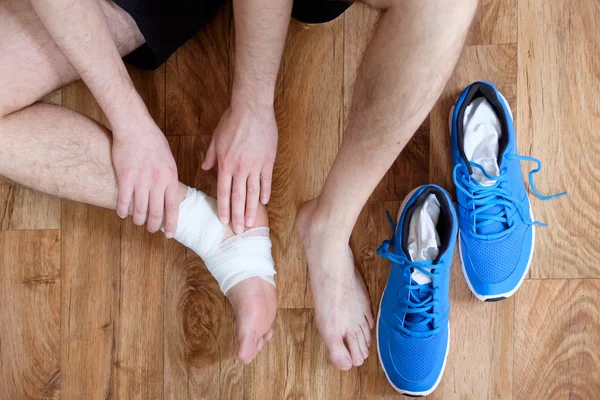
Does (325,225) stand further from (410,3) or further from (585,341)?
(585,341)

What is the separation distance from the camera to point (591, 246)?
3.24ft

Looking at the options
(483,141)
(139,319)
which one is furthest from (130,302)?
(483,141)

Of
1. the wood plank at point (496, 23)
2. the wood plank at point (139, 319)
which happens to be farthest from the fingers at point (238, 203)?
the wood plank at point (496, 23)

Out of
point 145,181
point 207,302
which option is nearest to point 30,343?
point 207,302

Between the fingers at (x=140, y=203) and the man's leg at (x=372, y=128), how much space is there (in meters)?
0.27

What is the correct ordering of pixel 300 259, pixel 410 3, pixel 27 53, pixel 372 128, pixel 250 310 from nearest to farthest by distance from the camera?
pixel 410 3
pixel 372 128
pixel 27 53
pixel 250 310
pixel 300 259

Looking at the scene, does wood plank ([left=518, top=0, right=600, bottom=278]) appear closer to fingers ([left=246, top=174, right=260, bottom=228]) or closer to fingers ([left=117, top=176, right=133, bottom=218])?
fingers ([left=246, top=174, right=260, bottom=228])

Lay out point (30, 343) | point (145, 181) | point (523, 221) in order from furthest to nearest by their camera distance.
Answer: point (30, 343)
point (523, 221)
point (145, 181)

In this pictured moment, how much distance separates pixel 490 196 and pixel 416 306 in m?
0.24

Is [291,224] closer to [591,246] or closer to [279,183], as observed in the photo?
[279,183]

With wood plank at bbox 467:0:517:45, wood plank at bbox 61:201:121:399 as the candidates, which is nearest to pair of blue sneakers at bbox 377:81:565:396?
wood plank at bbox 467:0:517:45

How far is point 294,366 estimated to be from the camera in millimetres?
1035

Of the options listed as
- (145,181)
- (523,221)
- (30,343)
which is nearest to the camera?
(145,181)

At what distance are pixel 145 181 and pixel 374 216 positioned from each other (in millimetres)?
450
